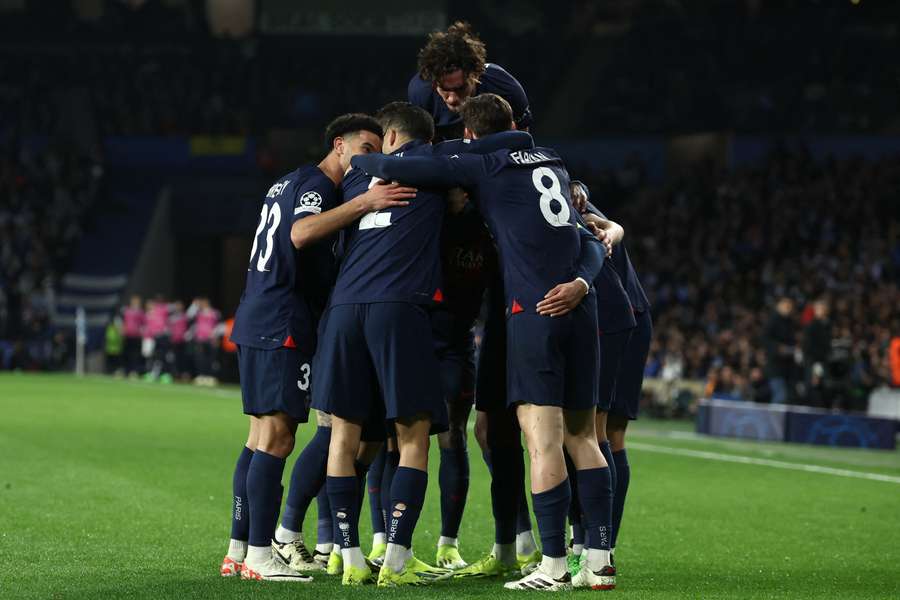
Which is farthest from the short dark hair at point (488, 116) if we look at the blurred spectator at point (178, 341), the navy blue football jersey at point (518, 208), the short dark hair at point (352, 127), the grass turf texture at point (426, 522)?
the blurred spectator at point (178, 341)

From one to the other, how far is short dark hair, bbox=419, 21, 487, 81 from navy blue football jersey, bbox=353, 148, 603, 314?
0.87 meters

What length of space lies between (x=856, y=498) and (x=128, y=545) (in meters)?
6.30

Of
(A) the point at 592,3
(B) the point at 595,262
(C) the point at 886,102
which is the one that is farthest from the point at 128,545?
(A) the point at 592,3

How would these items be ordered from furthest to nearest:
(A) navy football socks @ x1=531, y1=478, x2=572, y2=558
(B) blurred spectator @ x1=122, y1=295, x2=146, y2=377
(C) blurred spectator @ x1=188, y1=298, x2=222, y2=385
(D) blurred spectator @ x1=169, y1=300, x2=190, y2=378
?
(B) blurred spectator @ x1=122, y1=295, x2=146, y2=377 → (D) blurred spectator @ x1=169, y1=300, x2=190, y2=378 → (C) blurred spectator @ x1=188, y1=298, x2=222, y2=385 → (A) navy football socks @ x1=531, y1=478, x2=572, y2=558

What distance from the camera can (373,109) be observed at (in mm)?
38500

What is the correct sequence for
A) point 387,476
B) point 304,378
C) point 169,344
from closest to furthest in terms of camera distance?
point 304,378 → point 387,476 → point 169,344

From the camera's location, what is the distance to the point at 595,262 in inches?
288

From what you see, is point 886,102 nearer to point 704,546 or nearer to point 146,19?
point 146,19

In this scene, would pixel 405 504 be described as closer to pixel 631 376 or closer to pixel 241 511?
pixel 241 511

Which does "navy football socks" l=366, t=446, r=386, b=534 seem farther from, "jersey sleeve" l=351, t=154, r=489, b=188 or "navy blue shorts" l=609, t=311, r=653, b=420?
"jersey sleeve" l=351, t=154, r=489, b=188

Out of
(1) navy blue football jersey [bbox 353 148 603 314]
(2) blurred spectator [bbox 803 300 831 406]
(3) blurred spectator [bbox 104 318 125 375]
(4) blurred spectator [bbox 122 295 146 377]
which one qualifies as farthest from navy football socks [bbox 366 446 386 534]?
(3) blurred spectator [bbox 104 318 125 375]

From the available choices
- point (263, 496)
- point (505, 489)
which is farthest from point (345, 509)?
point (505, 489)

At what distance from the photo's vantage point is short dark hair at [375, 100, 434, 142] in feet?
24.4

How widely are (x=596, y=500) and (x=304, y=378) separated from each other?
1522 millimetres
